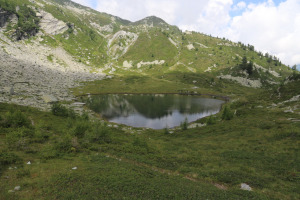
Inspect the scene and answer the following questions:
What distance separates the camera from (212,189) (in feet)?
56.2

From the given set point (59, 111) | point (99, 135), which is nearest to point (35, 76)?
point (59, 111)

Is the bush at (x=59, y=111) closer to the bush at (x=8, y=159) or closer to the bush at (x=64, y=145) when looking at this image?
the bush at (x=64, y=145)

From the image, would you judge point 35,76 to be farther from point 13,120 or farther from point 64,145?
point 64,145

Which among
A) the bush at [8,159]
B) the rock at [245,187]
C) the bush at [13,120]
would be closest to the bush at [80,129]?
the bush at [8,159]

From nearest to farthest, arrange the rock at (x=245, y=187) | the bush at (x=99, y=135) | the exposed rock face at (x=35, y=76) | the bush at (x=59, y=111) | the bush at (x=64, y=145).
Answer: the rock at (x=245, y=187), the bush at (x=64, y=145), the bush at (x=99, y=135), the bush at (x=59, y=111), the exposed rock face at (x=35, y=76)

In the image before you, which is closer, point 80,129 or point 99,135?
point 80,129

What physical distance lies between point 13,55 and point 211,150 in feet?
653

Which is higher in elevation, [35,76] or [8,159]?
[35,76]

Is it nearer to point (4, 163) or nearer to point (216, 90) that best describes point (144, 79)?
point (216, 90)

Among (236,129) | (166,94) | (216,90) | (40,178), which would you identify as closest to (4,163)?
(40,178)

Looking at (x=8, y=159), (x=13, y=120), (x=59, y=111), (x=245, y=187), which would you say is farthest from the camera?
(x=59, y=111)

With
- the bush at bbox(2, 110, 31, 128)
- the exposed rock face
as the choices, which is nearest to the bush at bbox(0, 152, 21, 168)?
the bush at bbox(2, 110, 31, 128)

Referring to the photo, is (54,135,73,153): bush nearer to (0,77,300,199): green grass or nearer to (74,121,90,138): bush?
(0,77,300,199): green grass

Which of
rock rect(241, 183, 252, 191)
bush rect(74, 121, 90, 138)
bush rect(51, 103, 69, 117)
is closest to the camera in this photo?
rock rect(241, 183, 252, 191)
